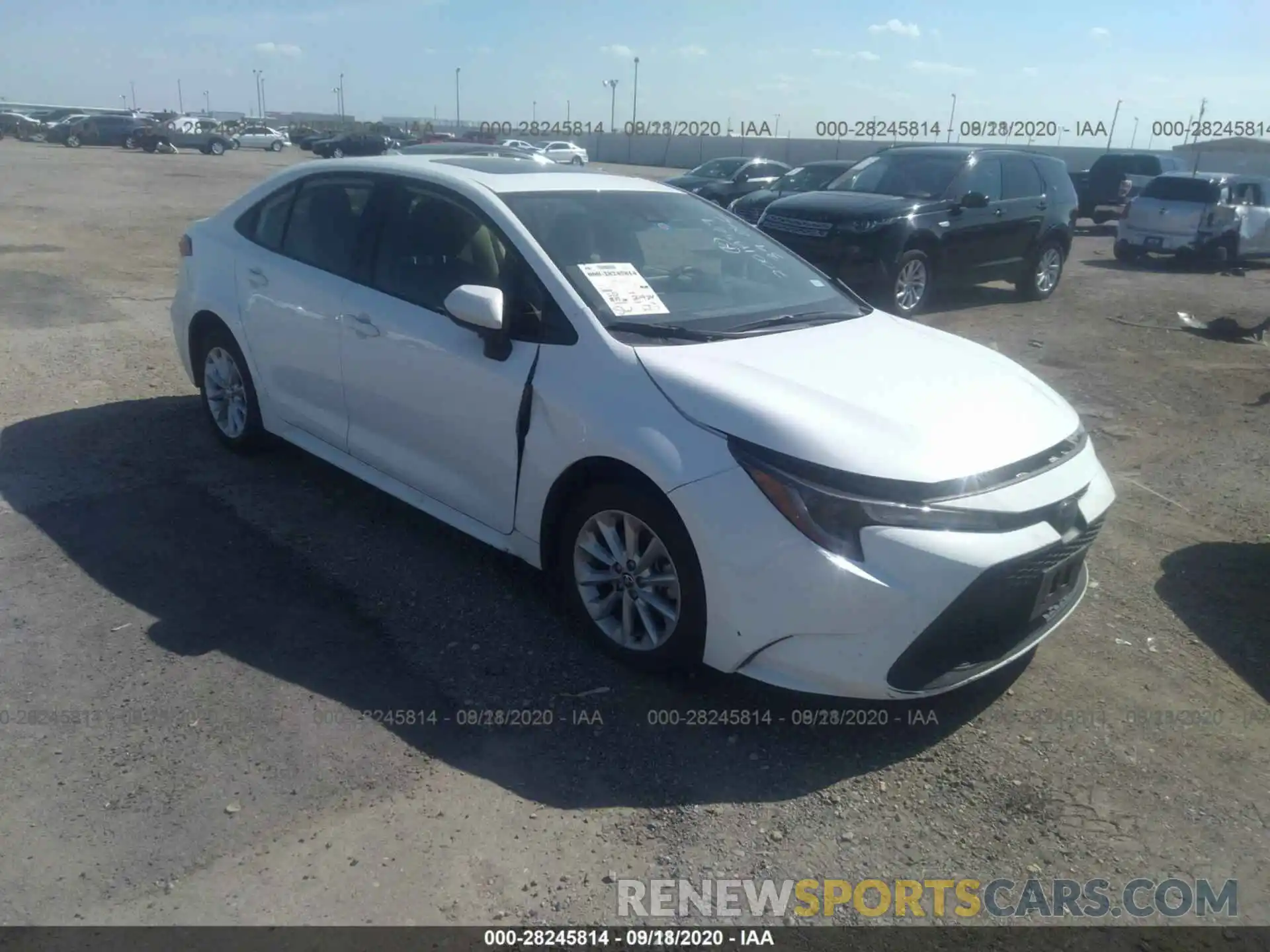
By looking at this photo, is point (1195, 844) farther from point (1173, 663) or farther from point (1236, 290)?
point (1236, 290)

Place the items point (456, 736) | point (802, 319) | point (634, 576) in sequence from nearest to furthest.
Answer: point (456, 736)
point (634, 576)
point (802, 319)

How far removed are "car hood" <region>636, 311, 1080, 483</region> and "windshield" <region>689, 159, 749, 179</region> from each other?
67.5 feet

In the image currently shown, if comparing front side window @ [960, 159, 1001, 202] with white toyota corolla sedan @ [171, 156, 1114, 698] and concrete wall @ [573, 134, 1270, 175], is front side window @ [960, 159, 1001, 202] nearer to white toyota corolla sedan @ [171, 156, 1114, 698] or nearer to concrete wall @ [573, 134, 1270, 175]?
white toyota corolla sedan @ [171, 156, 1114, 698]

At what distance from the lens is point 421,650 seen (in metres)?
3.97

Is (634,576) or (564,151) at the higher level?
(564,151)

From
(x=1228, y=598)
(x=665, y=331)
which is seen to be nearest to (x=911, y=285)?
(x=1228, y=598)

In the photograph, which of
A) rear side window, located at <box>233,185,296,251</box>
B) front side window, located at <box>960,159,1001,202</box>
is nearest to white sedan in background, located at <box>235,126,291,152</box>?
front side window, located at <box>960,159,1001,202</box>

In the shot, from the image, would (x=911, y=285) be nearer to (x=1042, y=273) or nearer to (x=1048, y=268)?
(x=1042, y=273)

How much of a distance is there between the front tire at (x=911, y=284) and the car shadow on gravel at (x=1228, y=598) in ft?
19.5

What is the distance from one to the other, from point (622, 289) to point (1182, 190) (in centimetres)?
1692

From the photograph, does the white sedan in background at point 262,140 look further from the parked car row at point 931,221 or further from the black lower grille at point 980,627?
the black lower grille at point 980,627

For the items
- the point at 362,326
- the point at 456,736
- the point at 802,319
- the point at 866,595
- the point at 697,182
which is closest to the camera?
the point at 866,595

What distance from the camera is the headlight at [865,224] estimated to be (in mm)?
10594

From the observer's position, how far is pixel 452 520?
173 inches
